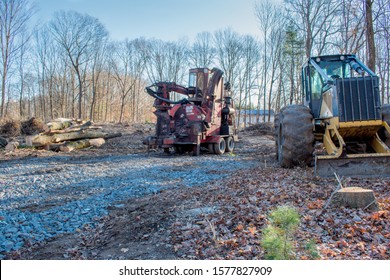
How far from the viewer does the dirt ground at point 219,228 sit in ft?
10.00

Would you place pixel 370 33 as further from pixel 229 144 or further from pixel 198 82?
pixel 229 144

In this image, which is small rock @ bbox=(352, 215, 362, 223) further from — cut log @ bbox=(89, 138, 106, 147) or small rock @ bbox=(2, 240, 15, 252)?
cut log @ bbox=(89, 138, 106, 147)

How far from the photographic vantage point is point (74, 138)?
48.2 ft

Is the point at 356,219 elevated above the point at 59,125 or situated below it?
below

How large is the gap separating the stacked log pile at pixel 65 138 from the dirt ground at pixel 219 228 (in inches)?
387

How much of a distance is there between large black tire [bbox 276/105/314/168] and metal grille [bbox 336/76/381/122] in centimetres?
90

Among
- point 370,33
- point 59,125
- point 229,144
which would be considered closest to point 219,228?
point 229,144

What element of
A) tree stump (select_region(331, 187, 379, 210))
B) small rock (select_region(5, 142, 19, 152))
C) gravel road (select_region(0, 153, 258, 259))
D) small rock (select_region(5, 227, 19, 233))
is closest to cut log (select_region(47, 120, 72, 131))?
small rock (select_region(5, 142, 19, 152))

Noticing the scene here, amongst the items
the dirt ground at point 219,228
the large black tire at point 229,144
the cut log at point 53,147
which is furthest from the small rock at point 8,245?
the cut log at point 53,147

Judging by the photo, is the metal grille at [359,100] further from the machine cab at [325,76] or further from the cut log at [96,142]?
the cut log at [96,142]

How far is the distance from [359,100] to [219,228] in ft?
13.5

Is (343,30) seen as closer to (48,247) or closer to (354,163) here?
(354,163)

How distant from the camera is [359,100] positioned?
596 cm

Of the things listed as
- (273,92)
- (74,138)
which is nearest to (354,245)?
(74,138)
